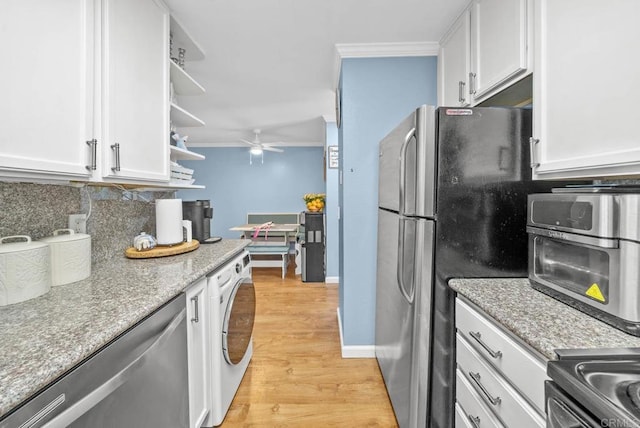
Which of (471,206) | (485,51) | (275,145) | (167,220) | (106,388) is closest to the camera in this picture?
(106,388)

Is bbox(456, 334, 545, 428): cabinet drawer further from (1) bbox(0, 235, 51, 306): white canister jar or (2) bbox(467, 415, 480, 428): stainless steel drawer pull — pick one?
(1) bbox(0, 235, 51, 306): white canister jar

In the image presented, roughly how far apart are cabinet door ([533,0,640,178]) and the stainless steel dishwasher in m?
1.58

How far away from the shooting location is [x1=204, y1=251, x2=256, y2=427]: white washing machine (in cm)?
147

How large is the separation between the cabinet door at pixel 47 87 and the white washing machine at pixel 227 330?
804mm

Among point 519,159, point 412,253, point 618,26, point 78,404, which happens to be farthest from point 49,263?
point 618,26

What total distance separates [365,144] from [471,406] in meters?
1.71

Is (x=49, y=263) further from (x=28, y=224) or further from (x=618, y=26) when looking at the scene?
(x=618, y=26)

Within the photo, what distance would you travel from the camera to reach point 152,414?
0.95m

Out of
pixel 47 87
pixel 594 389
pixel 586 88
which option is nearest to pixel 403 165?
pixel 586 88

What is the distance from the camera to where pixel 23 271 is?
91cm

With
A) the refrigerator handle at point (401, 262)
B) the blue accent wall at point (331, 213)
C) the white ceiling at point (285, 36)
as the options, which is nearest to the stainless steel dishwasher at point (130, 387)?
the refrigerator handle at point (401, 262)

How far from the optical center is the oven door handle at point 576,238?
0.80 m

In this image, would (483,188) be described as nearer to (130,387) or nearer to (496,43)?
(496,43)

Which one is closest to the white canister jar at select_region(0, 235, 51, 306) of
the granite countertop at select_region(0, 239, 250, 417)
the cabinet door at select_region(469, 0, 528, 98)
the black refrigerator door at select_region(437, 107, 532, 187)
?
the granite countertop at select_region(0, 239, 250, 417)
